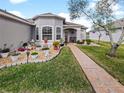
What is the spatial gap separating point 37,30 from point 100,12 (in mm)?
12168

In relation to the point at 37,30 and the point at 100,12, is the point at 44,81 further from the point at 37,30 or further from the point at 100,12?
the point at 37,30

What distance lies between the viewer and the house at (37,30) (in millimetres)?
19797

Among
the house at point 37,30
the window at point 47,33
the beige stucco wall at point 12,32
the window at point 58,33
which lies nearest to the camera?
the beige stucco wall at point 12,32

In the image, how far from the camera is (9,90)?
7793mm

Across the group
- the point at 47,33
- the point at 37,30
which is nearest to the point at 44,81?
the point at 47,33

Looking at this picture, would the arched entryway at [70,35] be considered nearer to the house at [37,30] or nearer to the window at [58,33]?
the house at [37,30]

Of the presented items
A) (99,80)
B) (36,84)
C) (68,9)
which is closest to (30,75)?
(36,84)

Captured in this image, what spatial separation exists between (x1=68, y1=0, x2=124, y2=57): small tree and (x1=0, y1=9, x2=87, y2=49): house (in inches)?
236

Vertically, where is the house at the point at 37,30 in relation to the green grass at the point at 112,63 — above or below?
above

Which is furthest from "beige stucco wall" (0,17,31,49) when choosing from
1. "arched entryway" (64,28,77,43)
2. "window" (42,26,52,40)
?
"arched entryway" (64,28,77,43)

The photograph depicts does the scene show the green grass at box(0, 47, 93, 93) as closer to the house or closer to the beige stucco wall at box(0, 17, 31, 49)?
the beige stucco wall at box(0, 17, 31, 49)

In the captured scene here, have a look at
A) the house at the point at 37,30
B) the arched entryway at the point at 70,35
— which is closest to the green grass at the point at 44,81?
the house at the point at 37,30

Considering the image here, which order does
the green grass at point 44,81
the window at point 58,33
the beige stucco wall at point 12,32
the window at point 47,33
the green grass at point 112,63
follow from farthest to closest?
1. the window at point 58,33
2. the window at point 47,33
3. the beige stucco wall at point 12,32
4. the green grass at point 112,63
5. the green grass at point 44,81

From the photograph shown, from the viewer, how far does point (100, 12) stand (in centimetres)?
2002
